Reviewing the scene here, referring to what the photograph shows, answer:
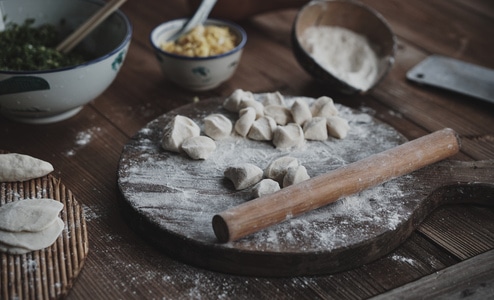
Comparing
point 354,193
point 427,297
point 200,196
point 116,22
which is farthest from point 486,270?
point 116,22

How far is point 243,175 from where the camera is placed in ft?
3.51

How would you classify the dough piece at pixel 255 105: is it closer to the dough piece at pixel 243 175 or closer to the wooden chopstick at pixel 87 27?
the dough piece at pixel 243 175

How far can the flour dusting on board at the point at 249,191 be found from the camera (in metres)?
0.98

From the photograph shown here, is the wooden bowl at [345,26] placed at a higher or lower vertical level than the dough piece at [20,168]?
higher

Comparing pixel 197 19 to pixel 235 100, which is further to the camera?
pixel 197 19

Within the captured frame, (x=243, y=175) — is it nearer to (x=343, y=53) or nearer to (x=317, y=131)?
(x=317, y=131)

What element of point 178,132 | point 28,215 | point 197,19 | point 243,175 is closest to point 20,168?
point 28,215

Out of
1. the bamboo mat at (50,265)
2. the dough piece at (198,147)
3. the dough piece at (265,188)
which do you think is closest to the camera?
the bamboo mat at (50,265)

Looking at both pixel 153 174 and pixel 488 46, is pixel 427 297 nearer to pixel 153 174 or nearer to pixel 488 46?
pixel 153 174

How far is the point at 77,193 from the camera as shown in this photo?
1.16 m

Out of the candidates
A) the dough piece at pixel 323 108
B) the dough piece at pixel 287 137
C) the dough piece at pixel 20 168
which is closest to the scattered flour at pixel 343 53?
the dough piece at pixel 323 108

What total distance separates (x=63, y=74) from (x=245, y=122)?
0.38 meters

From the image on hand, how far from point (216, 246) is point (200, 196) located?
A: 0.45ft

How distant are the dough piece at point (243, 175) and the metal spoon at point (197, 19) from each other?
58cm
